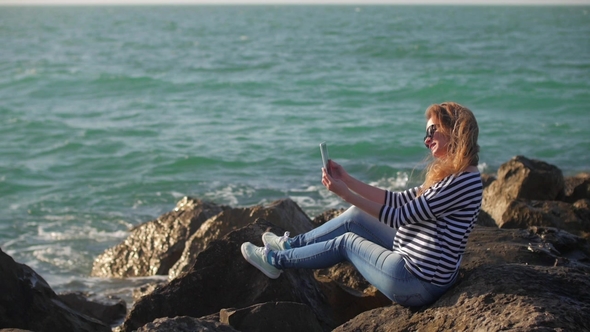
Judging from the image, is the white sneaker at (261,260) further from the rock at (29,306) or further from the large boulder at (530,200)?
the large boulder at (530,200)

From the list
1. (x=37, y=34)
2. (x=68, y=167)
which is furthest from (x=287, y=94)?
(x=37, y=34)

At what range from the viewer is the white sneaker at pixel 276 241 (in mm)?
5054

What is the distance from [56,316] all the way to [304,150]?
1098cm

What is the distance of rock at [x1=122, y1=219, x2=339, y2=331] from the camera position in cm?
510

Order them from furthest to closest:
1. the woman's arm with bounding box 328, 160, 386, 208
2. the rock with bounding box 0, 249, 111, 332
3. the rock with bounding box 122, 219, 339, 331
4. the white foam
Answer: the white foam < the rock with bounding box 122, 219, 339, 331 < the rock with bounding box 0, 249, 111, 332 < the woman's arm with bounding box 328, 160, 386, 208

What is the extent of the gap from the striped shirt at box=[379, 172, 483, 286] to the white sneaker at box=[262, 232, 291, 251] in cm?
95

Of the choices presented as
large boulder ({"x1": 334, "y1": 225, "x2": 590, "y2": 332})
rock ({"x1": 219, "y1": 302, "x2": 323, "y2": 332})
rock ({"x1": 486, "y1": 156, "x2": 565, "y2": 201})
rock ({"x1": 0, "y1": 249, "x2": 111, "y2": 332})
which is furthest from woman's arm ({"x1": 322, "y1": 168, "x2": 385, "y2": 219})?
rock ({"x1": 486, "y1": 156, "x2": 565, "y2": 201})

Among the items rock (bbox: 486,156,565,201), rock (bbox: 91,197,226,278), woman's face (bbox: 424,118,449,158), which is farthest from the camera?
rock (bbox: 486,156,565,201)

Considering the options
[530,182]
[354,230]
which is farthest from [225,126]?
[354,230]

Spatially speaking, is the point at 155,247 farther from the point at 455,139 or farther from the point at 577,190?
the point at 577,190

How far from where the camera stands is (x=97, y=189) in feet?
44.3

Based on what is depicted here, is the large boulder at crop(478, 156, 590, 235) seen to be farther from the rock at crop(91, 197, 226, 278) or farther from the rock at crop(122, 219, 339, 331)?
the rock at crop(91, 197, 226, 278)

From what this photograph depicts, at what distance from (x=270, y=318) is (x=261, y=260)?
0.56 m

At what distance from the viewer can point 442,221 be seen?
169 inches
